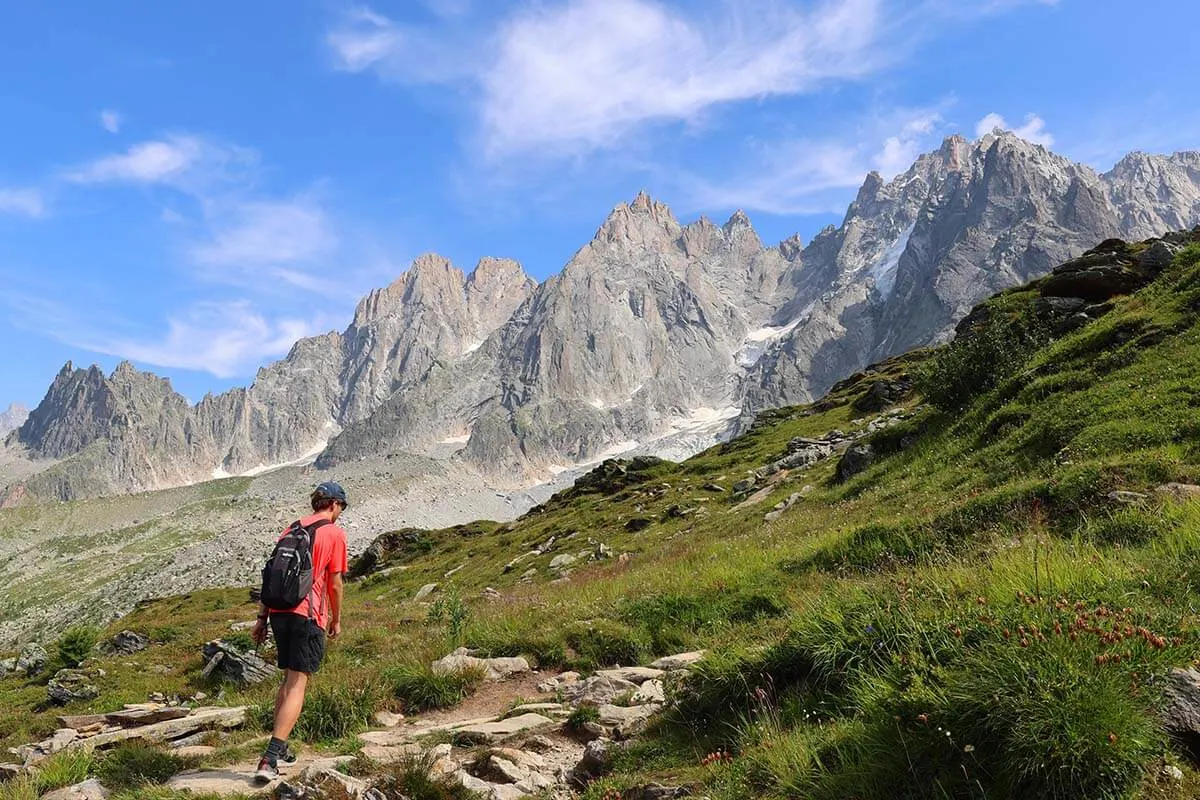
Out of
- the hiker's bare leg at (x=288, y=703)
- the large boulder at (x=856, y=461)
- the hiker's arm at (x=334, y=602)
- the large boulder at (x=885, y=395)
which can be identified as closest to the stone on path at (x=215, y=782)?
the hiker's bare leg at (x=288, y=703)

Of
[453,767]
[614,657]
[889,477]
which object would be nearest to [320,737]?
[453,767]

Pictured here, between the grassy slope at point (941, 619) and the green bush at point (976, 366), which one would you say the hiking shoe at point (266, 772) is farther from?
the green bush at point (976, 366)

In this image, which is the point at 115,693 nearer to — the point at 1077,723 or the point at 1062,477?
the point at 1077,723

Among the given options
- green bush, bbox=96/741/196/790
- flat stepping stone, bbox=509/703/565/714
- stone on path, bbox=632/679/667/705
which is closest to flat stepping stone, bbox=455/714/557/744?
flat stepping stone, bbox=509/703/565/714

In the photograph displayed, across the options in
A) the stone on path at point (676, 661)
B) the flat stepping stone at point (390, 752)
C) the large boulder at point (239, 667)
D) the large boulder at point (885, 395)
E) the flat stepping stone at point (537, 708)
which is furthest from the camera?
the large boulder at point (885, 395)

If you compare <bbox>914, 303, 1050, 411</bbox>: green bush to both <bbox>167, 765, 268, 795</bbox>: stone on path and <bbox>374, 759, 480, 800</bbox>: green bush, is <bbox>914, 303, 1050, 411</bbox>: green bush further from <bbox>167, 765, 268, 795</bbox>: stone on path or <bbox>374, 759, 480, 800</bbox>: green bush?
<bbox>167, 765, 268, 795</bbox>: stone on path

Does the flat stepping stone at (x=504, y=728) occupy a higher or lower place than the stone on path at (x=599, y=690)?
higher

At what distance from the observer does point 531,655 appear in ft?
43.4

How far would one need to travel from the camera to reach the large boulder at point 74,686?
19719 millimetres

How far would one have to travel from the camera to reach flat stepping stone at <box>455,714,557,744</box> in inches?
343

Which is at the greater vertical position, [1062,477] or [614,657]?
[1062,477]

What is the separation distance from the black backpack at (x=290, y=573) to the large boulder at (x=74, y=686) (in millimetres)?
15980

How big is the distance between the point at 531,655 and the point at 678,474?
7083cm

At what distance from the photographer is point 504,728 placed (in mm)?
9094
